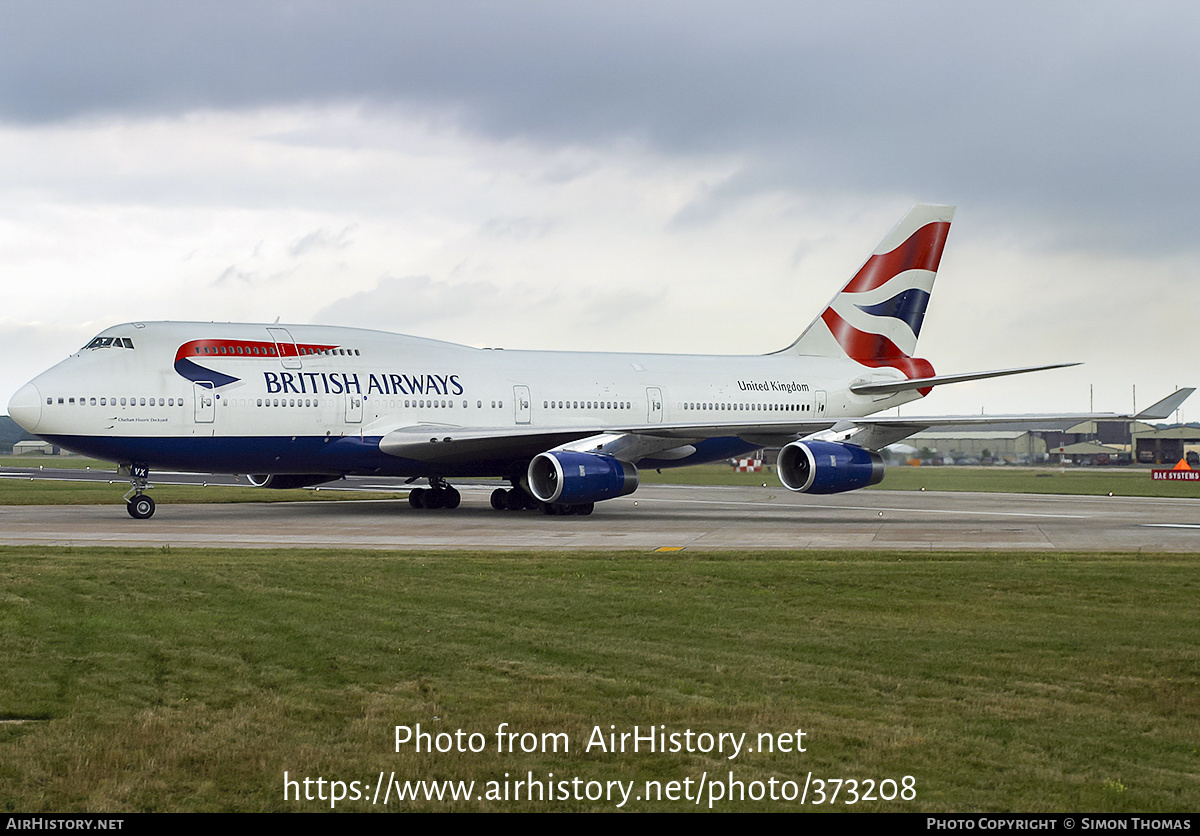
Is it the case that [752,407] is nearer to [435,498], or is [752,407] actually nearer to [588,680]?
[435,498]

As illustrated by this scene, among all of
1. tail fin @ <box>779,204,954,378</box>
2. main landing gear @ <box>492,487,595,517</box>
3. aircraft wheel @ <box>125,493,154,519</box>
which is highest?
tail fin @ <box>779,204,954,378</box>

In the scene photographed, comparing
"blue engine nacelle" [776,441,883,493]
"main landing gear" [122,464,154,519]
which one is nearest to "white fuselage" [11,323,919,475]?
"main landing gear" [122,464,154,519]

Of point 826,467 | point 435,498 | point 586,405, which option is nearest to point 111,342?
point 435,498

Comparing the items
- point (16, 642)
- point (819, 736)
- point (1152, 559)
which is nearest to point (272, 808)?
point (819, 736)

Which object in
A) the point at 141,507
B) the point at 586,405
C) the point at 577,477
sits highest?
the point at 586,405

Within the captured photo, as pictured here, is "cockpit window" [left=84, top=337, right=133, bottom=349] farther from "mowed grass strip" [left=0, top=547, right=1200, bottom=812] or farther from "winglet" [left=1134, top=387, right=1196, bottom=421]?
"winglet" [left=1134, top=387, right=1196, bottom=421]

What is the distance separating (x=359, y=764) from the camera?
21.9ft

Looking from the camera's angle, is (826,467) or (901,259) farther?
(901,259)

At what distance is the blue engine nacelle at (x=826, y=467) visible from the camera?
91.5 ft

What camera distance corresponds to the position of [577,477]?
26984mm

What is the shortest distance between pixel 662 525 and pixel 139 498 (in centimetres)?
1196

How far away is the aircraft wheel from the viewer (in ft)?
86.9

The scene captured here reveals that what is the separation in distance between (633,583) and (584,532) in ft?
30.4

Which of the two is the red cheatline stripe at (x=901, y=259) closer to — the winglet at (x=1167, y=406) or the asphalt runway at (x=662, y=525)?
the asphalt runway at (x=662, y=525)
